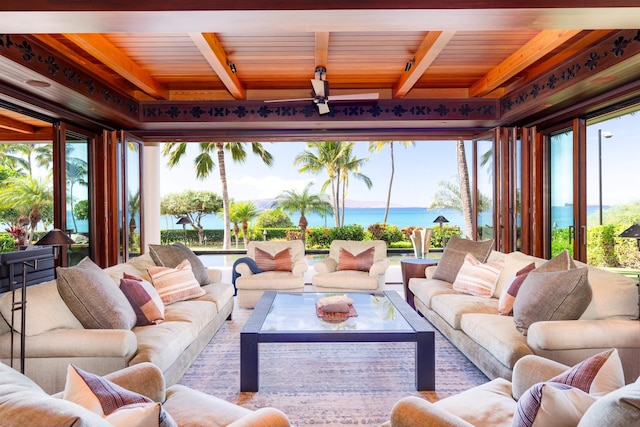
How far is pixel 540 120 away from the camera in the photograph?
18.7 ft

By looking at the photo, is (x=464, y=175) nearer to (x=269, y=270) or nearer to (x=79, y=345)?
(x=269, y=270)

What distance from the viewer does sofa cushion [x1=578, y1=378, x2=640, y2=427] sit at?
0.93 metres

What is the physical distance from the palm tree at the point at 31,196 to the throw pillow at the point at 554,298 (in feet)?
37.7

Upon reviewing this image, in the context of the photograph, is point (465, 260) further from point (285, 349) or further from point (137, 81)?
point (137, 81)

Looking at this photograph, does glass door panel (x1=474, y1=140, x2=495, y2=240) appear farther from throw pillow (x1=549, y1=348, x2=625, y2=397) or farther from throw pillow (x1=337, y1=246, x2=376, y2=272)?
throw pillow (x1=549, y1=348, x2=625, y2=397)

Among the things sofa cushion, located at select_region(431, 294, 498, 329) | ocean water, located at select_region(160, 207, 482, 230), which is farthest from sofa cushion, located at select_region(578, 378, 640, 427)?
ocean water, located at select_region(160, 207, 482, 230)

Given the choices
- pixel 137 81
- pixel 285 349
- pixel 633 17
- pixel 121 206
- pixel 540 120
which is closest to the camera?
pixel 633 17

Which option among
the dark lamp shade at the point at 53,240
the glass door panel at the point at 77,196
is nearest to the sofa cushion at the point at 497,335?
the dark lamp shade at the point at 53,240

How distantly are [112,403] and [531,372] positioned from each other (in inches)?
64.9

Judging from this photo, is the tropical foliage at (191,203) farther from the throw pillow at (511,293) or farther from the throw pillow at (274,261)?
the throw pillow at (511,293)

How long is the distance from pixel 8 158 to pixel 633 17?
15.9 m

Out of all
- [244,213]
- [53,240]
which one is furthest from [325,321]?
[244,213]

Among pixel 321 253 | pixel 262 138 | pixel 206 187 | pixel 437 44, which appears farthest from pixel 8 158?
pixel 437 44

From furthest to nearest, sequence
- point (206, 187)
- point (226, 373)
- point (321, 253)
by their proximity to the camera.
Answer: point (206, 187)
point (321, 253)
point (226, 373)
